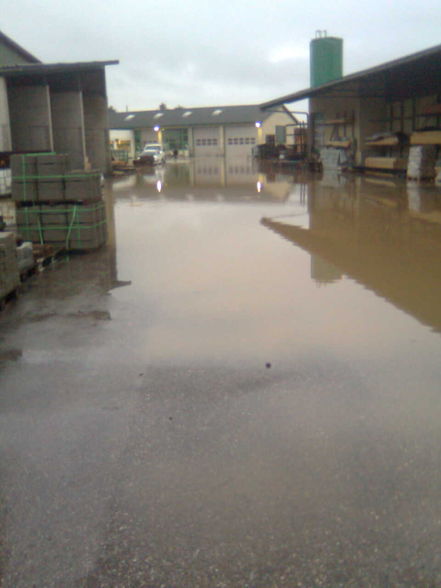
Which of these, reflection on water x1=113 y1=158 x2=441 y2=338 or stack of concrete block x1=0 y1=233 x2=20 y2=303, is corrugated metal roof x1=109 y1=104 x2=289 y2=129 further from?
stack of concrete block x1=0 y1=233 x2=20 y2=303

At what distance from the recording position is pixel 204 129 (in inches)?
2859

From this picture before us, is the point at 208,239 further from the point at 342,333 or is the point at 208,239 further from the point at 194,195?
the point at 194,195

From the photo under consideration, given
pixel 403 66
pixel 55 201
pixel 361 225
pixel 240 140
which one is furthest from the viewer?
pixel 240 140

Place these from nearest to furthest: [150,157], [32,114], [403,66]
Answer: [403,66], [32,114], [150,157]

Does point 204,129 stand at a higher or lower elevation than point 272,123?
lower

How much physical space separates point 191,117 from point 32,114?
44.6 metres

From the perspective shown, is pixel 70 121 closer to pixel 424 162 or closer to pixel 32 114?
pixel 32 114

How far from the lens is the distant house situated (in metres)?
70.4

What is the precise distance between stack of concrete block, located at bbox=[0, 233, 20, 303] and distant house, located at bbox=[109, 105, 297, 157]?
61.9 metres

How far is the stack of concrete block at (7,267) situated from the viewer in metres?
7.42

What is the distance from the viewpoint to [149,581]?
2.79 metres

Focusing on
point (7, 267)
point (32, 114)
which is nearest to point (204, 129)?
point (32, 114)

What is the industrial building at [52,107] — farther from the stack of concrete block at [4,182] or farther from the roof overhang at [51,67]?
the stack of concrete block at [4,182]

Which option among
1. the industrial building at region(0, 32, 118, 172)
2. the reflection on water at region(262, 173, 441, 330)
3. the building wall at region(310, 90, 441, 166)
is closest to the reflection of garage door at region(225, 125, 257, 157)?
the building wall at region(310, 90, 441, 166)
